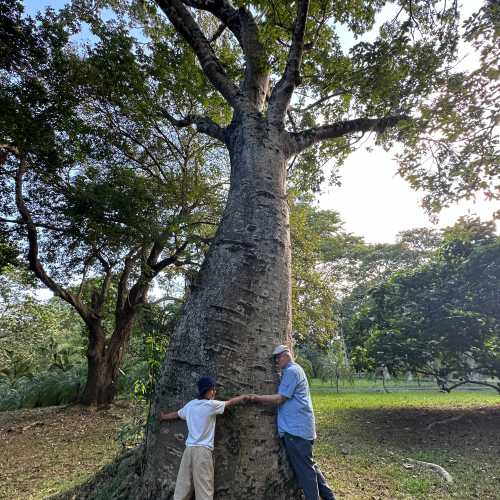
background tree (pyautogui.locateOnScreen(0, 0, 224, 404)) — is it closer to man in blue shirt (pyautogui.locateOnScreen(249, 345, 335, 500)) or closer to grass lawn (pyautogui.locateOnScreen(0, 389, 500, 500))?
grass lawn (pyautogui.locateOnScreen(0, 389, 500, 500))


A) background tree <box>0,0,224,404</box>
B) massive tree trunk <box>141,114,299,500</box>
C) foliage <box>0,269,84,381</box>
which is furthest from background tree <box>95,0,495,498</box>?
foliage <box>0,269,84,381</box>

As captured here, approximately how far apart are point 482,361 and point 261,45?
7051 mm

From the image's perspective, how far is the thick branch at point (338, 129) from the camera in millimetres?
3805

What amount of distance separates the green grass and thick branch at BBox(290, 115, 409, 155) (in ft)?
11.8

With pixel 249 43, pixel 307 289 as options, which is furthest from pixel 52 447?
pixel 249 43

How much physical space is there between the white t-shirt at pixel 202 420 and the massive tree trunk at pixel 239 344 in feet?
0.36

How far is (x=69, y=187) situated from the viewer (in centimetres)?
601

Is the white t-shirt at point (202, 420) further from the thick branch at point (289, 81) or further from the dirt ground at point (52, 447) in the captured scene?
the thick branch at point (289, 81)

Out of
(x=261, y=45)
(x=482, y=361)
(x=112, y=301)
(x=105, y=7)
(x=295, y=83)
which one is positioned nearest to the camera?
(x=295, y=83)

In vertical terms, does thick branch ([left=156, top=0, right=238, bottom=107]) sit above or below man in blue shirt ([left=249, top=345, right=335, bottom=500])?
above

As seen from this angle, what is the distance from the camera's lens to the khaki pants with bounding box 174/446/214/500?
194 cm

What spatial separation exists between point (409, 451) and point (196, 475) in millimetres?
4317

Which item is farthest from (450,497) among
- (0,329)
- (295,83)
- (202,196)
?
(0,329)

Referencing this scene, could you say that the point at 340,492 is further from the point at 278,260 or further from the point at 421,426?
the point at 421,426
